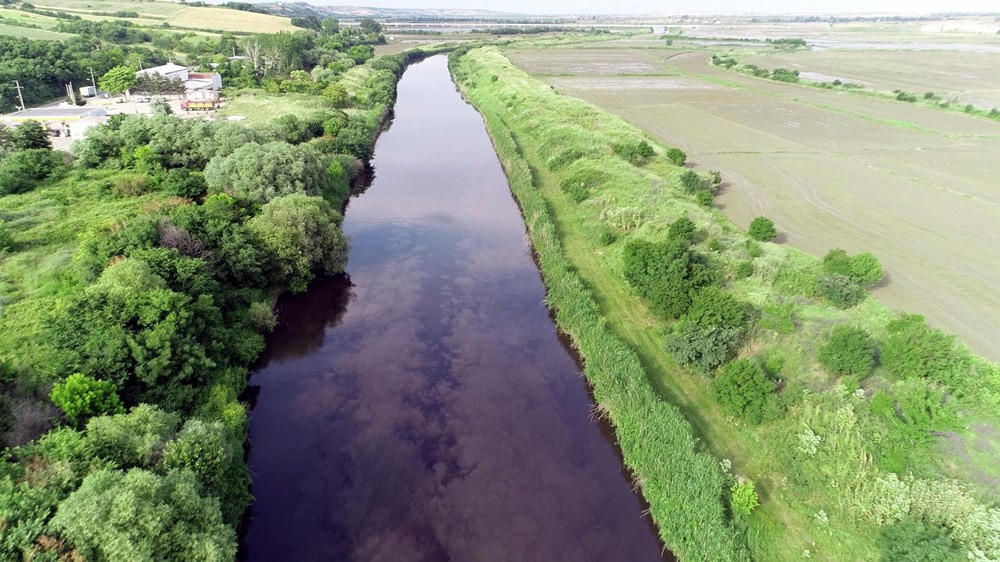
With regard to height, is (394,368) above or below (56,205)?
below

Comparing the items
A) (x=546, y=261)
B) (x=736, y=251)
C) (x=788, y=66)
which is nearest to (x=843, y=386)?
(x=736, y=251)

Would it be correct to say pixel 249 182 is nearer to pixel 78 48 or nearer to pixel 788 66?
pixel 78 48

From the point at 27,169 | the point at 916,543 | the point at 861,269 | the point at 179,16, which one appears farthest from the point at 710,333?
the point at 179,16

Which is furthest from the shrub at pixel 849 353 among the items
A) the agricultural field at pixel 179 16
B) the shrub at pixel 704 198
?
the agricultural field at pixel 179 16

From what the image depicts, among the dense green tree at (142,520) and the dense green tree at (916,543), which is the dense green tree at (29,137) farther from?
the dense green tree at (916,543)

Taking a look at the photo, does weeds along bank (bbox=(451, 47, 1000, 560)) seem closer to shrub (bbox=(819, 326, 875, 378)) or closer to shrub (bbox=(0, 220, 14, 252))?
shrub (bbox=(819, 326, 875, 378))

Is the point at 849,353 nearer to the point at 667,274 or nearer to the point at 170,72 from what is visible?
the point at 667,274

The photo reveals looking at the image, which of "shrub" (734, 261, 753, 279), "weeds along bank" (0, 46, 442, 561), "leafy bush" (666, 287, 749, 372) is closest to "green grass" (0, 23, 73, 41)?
"weeds along bank" (0, 46, 442, 561)
